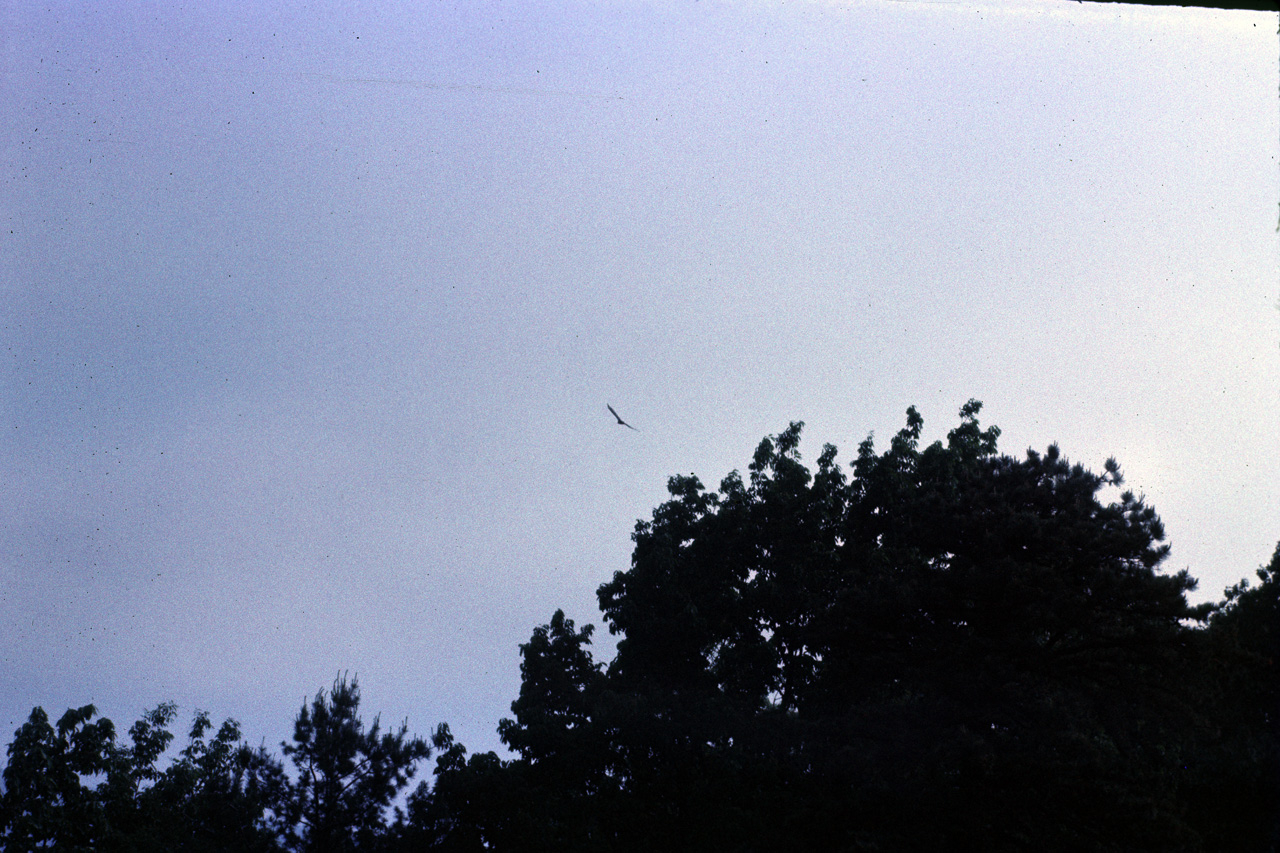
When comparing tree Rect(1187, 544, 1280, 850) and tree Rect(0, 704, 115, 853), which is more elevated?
tree Rect(0, 704, 115, 853)

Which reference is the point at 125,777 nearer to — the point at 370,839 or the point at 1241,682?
the point at 370,839

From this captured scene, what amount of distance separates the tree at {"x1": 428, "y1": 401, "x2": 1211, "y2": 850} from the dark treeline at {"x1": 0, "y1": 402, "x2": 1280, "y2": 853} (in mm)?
61

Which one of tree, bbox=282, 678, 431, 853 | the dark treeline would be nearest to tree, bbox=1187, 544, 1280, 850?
the dark treeline

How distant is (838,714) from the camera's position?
2397cm

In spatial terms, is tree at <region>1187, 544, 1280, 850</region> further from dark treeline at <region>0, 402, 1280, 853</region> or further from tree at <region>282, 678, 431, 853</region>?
tree at <region>282, 678, 431, 853</region>

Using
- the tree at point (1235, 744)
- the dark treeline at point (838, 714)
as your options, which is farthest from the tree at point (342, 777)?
the tree at point (1235, 744)

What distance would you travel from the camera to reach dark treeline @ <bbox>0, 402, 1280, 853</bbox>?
64.6 feet

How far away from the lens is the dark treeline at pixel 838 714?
64.6ft

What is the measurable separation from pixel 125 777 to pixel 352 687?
7680 millimetres

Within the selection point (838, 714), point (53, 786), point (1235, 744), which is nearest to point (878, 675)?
point (838, 714)

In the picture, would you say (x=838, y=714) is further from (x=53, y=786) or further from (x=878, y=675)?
(x=53, y=786)

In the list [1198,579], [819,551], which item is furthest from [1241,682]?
[819,551]

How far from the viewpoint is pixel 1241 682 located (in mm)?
23328

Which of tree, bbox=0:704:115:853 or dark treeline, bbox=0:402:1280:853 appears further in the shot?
tree, bbox=0:704:115:853
